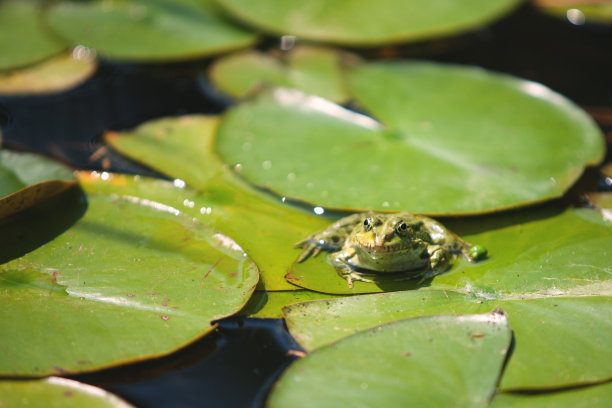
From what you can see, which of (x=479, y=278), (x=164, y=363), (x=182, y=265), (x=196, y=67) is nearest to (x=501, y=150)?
(x=479, y=278)

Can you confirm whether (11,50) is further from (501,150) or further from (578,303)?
(578,303)

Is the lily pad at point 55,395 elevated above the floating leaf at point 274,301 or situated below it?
below

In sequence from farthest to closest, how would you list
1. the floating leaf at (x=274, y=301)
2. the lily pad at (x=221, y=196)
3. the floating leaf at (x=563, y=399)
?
1. the lily pad at (x=221, y=196)
2. the floating leaf at (x=274, y=301)
3. the floating leaf at (x=563, y=399)

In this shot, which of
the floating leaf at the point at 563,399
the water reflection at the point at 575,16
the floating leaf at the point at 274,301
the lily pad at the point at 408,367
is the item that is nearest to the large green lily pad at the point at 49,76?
the floating leaf at the point at 274,301

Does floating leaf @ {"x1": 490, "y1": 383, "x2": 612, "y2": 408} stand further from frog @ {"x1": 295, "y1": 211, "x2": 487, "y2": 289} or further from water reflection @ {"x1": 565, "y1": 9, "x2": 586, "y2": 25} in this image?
water reflection @ {"x1": 565, "y1": 9, "x2": 586, "y2": 25}

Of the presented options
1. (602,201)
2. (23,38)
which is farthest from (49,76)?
(602,201)

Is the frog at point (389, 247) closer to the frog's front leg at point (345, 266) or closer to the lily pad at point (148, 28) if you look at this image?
the frog's front leg at point (345, 266)
